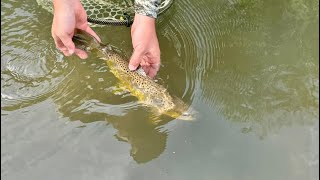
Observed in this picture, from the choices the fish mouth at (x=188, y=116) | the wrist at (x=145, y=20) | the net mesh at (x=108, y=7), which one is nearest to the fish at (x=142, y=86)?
the fish mouth at (x=188, y=116)

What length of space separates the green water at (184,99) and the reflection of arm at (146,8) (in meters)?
0.41

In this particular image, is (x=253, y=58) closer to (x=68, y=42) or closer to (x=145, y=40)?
(x=145, y=40)

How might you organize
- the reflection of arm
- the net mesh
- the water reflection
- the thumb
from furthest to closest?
the net mesh < the water reflection < the reflection of arm < the thumb

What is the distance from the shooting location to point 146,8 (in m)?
2.77

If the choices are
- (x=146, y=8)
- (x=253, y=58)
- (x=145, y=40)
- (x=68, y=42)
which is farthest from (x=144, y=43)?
(x=253, y=58)

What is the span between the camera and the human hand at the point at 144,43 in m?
2.62

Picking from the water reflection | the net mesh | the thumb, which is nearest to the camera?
the thumb

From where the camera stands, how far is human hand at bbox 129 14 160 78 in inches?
103

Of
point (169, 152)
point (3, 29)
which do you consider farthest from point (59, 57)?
point (169, 152)

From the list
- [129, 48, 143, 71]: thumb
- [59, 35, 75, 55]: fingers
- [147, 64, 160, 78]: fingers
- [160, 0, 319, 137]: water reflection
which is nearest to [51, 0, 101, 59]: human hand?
[59, 35, 75, 55]: fingers

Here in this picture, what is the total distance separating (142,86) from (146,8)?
41 centimetres

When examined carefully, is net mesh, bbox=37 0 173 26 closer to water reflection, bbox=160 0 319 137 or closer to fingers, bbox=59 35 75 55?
water reflection, bbox=160 0 319 137

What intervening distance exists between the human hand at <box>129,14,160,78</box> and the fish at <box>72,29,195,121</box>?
87mm

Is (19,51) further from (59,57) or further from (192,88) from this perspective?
(192,88)
